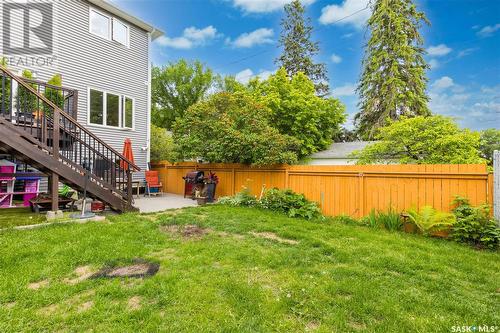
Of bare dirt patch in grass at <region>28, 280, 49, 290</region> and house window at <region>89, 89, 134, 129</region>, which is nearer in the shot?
bare dirt patch in grass at <region>28, 280, 49, 290</region>

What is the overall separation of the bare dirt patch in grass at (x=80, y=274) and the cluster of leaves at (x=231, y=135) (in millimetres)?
5384

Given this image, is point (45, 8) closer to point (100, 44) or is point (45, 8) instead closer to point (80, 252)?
point (100, 44)

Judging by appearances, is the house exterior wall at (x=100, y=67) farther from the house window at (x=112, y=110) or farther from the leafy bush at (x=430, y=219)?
the leafy bush at (x=430, y=219)

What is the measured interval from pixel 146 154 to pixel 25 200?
197 inches

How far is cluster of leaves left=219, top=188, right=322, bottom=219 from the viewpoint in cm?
661

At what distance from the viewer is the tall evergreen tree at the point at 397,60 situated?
1834 cm

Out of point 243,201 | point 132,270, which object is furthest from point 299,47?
point 132,270

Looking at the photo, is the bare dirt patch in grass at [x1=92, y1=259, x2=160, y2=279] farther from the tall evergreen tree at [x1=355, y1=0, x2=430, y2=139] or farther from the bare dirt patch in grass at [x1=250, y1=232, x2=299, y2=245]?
the tall evergreen tree at [x1=355, y1=0, x2=430, y2=139]

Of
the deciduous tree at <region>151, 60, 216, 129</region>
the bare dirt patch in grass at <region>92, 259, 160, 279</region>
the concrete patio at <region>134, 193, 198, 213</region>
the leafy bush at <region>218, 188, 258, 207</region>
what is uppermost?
the deciduous tree at <region>151, 60, 216, 129</region>

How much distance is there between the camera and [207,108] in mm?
9711

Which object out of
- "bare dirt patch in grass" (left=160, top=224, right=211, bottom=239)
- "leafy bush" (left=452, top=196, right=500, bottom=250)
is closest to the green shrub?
"bare dirt patch in grass" (left=160, top=224, right=211, bottom=239)

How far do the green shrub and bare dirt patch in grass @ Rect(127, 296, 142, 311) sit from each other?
4.45 metres
